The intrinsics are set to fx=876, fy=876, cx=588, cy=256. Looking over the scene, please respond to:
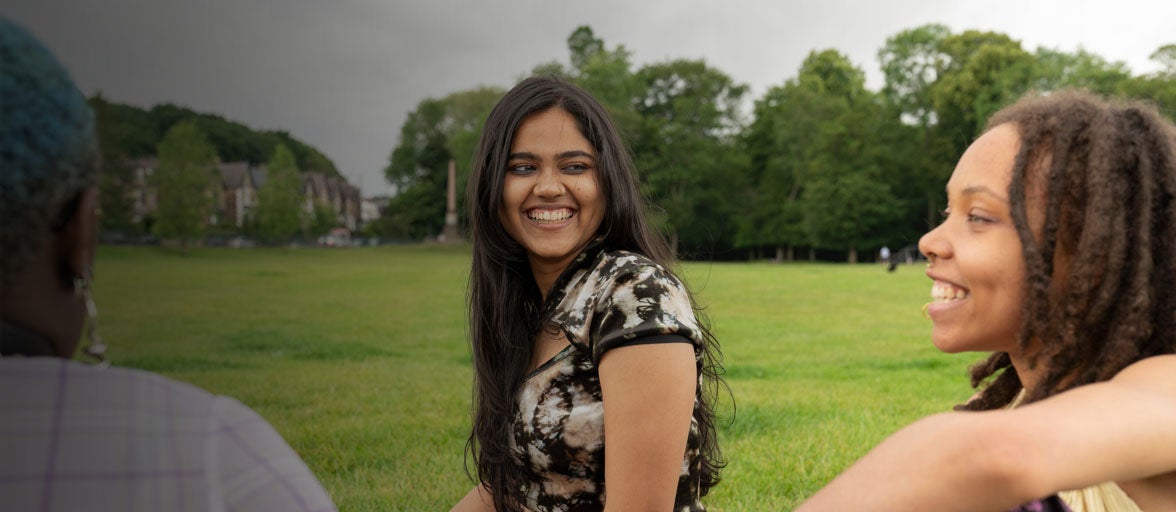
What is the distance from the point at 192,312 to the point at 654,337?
13725mm

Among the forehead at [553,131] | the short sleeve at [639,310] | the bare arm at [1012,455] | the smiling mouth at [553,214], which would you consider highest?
the forehead at [553,131]

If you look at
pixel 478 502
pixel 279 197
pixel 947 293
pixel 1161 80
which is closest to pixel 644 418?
pixel 947 293

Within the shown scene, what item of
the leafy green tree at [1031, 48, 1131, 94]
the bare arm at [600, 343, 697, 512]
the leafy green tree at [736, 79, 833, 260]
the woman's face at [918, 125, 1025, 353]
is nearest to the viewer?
the woman's face at [918, 125, 1025, 353]

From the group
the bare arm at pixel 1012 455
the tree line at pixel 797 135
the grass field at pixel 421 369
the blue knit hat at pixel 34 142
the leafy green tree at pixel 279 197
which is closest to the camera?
the blue knit hat at pixel 34 142

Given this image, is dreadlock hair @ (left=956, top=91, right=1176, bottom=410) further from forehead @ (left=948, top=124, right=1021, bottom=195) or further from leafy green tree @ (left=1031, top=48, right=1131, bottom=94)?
leafy green tree @ (left=1031, top=48, right=1131, bottom=94)

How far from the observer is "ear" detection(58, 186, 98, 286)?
0.91 meters

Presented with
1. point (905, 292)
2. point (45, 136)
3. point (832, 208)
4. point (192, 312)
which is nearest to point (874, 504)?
point (45, 136)

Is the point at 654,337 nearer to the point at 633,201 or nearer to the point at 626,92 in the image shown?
the point at 633,201

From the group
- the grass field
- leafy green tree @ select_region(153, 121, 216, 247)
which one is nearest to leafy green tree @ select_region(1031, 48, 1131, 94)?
the grass field

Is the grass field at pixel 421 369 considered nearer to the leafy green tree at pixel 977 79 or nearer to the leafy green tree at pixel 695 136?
the leafy green tree at pixel 977 79

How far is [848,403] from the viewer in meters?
6.71

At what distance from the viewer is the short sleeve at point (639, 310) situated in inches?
73.5

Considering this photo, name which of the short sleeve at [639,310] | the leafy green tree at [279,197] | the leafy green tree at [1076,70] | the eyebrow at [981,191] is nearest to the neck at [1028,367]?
the eyebrow at [981,191]

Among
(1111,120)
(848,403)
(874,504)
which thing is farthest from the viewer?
(848,403)
